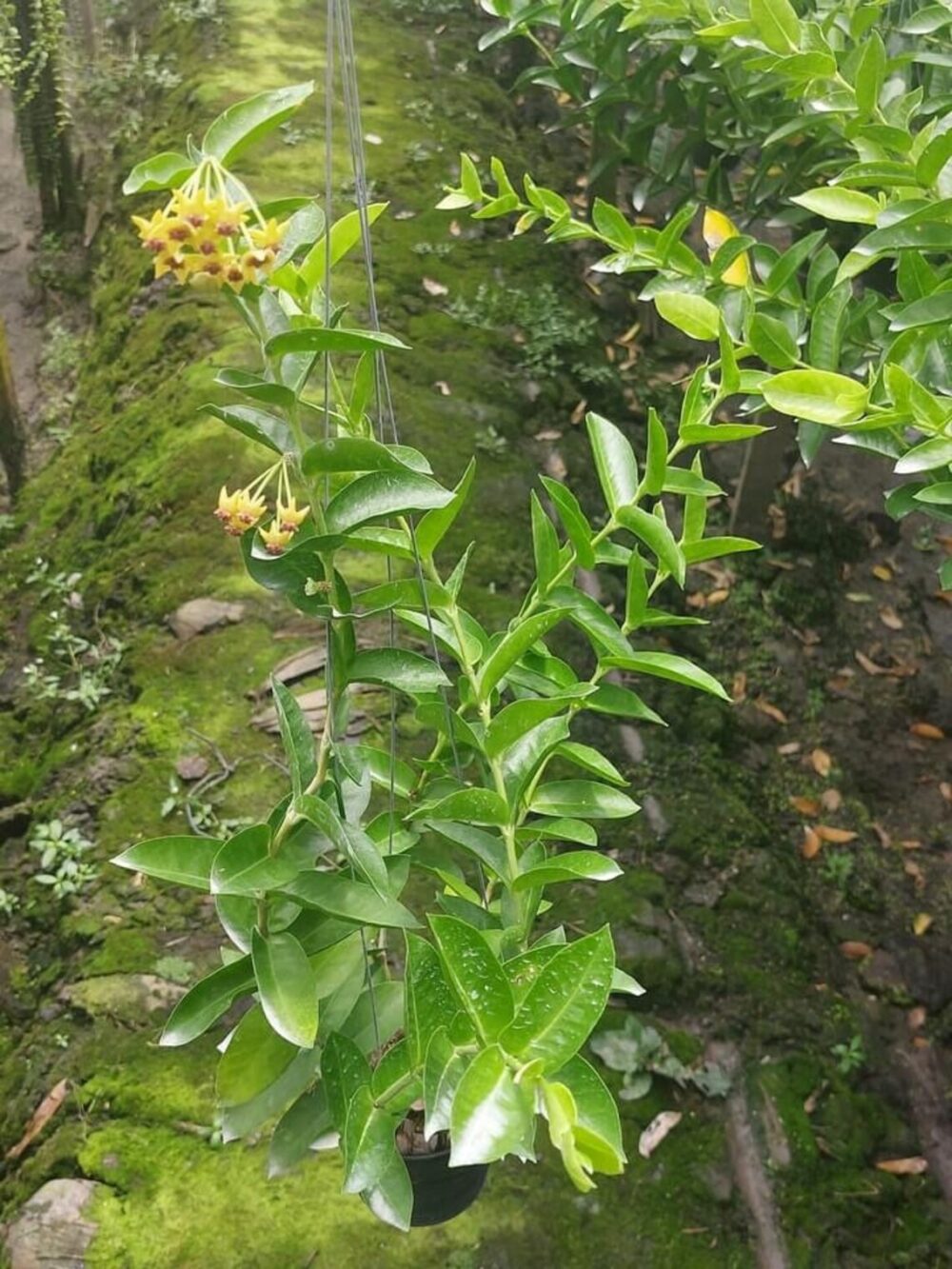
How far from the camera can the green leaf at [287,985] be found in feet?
3.08

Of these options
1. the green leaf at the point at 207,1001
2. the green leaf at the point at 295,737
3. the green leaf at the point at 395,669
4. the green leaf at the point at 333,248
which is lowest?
the green leaf at the point at 207,1001

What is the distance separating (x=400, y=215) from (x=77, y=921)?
2811mm

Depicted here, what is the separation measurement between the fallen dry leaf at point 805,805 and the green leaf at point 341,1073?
7.35ft

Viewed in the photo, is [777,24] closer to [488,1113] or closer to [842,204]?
[842,204]

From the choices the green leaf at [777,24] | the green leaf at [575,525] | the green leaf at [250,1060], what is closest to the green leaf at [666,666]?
the green leaf at [575,525]

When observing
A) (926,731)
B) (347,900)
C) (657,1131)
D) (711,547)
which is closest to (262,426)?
(347,900)

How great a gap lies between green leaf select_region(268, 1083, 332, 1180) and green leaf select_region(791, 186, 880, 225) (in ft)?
4.03

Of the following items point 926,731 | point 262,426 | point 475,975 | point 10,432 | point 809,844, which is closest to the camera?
point 475,975

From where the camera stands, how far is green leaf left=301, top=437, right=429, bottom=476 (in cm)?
90

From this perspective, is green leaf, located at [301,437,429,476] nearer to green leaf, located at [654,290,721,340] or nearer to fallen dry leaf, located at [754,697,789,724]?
green leaf, located at [654,290,721,340]

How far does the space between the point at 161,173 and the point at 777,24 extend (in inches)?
41.2

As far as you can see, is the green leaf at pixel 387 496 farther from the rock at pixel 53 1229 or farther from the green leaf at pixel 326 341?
the rock at pixel 53 1229

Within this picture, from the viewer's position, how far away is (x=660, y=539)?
3.94ft

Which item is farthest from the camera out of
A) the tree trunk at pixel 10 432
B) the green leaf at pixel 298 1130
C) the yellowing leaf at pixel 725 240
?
the tree trunk at pixel 10 432
